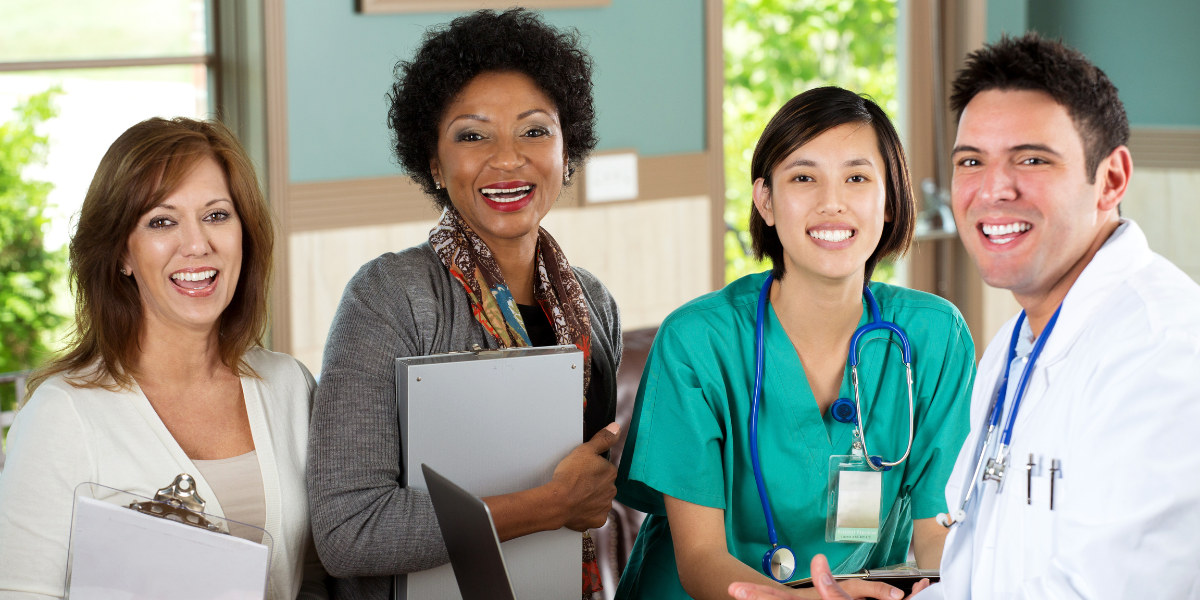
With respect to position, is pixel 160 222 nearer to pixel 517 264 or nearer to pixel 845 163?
pixel 517 264

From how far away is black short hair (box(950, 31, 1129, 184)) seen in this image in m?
1.23

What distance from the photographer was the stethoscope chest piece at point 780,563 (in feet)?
5.08

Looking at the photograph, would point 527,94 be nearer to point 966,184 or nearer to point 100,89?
point 966,184

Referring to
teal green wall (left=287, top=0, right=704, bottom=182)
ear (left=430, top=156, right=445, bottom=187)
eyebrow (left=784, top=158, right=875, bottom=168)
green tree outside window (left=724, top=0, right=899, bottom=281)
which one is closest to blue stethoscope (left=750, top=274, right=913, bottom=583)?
eyebrow (left=784, top=158, right=875, bottom=168)

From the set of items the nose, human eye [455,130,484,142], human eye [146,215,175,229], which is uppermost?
human eye [455,130,484,142]

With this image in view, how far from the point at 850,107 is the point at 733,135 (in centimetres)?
293

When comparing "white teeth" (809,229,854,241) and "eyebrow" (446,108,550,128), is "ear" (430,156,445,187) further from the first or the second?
"white teeth" (809,229,854,241)

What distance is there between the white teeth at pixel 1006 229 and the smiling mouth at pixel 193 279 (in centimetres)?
107

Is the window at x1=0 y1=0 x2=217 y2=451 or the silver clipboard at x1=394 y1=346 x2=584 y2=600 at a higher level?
the window at x1=0 y1=0 x2=217 y2=451

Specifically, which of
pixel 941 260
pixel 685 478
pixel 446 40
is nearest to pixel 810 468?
pixel 685 478

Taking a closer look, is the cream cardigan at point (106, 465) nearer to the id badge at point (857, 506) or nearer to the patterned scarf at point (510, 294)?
the patterned scarf at point (510, 294)

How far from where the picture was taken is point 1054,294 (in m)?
1.29

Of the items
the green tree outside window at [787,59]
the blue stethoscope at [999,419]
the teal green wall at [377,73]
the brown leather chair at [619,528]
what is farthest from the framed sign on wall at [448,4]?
the blue stethoscope at [999,419]

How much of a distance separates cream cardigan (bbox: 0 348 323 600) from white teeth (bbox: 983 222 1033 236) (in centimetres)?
101
